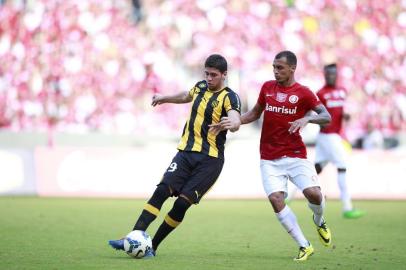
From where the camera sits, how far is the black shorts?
9.08 m

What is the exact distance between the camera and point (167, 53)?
26469 millimetres

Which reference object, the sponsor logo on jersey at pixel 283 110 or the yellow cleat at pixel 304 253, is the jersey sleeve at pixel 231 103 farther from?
the yellow cleat at pixel 304 253

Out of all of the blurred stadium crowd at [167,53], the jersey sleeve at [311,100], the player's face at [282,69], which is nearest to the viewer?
the player's face at [282,69]

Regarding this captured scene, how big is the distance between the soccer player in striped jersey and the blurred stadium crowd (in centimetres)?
1566

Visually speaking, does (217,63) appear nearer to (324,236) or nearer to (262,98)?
(262,98)

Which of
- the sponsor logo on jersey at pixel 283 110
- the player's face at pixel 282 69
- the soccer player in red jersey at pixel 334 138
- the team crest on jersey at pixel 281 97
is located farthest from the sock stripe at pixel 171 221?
the soccer player in red jersey at pixel 334 138

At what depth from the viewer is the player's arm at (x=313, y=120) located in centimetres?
885

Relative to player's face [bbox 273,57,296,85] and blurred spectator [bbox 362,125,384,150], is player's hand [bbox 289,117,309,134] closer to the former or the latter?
player's face [bbox 273,57,296,85]

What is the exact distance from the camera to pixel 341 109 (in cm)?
1529

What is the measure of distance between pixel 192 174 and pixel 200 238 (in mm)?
2477

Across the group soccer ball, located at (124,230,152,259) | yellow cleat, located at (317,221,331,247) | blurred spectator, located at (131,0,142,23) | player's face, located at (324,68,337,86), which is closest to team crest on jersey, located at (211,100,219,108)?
soccer ball, located at (124,230,152,259)

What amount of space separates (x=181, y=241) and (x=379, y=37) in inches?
754

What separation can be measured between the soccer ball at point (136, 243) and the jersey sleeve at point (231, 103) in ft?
5.27

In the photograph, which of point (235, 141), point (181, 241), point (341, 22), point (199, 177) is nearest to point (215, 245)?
point (181, 241)
